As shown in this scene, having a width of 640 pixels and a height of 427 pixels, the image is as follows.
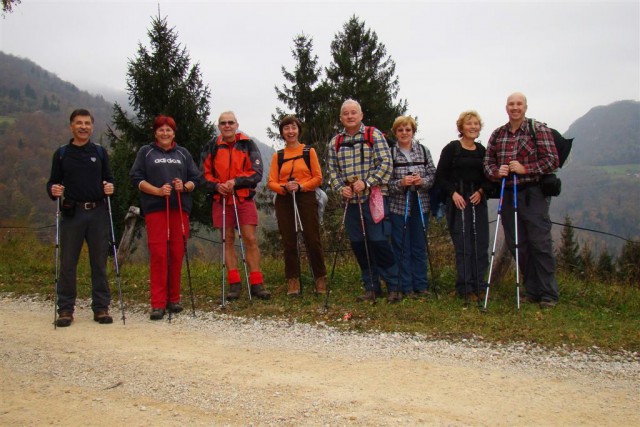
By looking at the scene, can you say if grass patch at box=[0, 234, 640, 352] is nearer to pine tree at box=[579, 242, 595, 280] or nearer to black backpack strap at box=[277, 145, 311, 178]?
pine tree at box=[579, 242, 595, 280]

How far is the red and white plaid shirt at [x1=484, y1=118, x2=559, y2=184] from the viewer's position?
599 cm

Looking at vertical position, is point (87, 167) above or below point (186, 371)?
above

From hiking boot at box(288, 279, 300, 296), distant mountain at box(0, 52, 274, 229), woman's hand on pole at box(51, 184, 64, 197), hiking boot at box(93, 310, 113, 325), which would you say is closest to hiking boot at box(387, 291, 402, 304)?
hiking boot at box(288, 279, 300, 296)

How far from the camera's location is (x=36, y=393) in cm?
376

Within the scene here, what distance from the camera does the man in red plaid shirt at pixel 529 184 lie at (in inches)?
238

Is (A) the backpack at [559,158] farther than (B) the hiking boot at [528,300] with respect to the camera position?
No

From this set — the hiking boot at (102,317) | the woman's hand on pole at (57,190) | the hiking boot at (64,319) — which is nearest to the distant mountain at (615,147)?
the hiking boot at (102,317)

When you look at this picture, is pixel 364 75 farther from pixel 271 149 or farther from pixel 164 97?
pixel 271 149

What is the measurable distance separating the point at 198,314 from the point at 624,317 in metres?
5.04

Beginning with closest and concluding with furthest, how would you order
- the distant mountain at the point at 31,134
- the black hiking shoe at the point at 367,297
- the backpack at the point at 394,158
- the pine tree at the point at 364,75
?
the black hiking shoe at the point at 367,297, the backpack at the point at 394,158, the pine tree at the point at 364,75, the distant mountain at the point at 31,134

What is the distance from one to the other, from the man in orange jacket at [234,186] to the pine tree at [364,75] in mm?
18794

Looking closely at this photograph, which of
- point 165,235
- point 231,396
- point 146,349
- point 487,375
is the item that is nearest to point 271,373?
point 231,396

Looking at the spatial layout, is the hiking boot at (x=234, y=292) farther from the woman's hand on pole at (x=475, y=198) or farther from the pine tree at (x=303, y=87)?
the pine tree at (x=303, y=87)

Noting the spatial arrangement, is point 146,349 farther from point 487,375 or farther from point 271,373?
point 487,375
